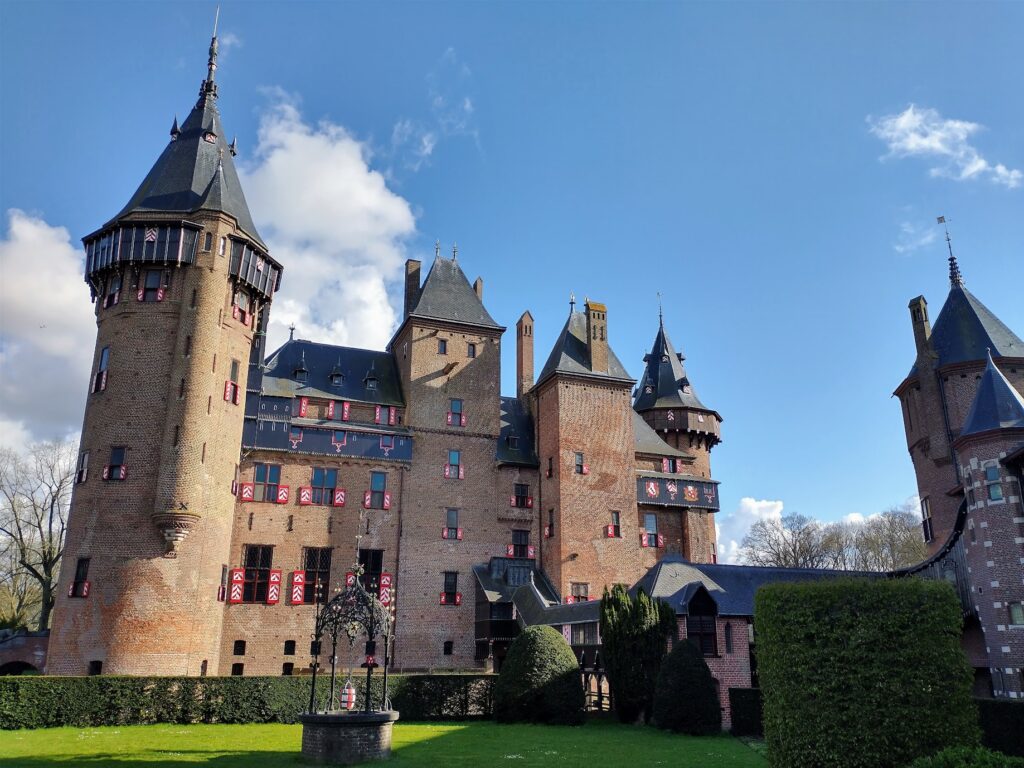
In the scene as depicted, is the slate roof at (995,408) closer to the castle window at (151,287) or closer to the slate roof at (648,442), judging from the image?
the slate roof at (648,442)

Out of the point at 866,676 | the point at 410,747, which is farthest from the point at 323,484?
the point at 866,676

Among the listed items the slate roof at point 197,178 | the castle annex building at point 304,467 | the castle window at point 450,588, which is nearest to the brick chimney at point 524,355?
the castle annex building at point 304,467

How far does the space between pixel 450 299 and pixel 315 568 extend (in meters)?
15.1

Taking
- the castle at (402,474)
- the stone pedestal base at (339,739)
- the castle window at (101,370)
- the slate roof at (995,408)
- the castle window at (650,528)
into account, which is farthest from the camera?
the castle window at (650,528)

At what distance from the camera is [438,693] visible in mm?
24219

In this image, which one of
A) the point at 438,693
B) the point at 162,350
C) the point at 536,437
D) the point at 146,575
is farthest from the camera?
the point at 536,437

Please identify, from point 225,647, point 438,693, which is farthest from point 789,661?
point 225,647

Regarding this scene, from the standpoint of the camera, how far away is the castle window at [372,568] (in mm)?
34531

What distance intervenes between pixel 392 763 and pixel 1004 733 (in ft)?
43.9

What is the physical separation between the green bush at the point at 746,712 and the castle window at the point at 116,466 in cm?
2299

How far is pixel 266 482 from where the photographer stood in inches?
1346

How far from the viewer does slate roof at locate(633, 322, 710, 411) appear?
4544 centimetres

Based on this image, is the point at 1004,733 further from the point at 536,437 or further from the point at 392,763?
the point at 536,437

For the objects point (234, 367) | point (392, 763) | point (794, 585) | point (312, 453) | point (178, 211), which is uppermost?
point (178, 211)
